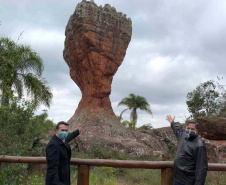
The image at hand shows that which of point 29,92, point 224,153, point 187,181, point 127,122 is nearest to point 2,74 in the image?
point 187,181

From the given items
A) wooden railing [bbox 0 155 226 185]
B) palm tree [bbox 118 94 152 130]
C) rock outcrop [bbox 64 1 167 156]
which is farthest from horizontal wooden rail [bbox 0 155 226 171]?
palm tree [bbox 118 94 152 130]

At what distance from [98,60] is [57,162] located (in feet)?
60.2

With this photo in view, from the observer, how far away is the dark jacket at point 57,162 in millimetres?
3809

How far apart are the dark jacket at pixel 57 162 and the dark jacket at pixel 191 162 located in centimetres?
137

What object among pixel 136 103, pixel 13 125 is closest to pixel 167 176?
pixel 13 125

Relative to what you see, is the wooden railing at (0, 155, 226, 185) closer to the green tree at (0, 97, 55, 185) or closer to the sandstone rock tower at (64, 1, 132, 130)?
the green tree at (0, 97, 55, 185)

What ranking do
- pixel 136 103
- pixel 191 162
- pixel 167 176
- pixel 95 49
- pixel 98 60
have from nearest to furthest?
pixel 191 162
pixel 167 176
pixel 95 49
pixel 98 60
pixel 136 103

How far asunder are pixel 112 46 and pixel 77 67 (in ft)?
10.0

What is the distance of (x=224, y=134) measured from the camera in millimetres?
13211

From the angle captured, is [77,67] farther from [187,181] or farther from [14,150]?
[187,181]

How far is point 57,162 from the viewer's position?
385cm

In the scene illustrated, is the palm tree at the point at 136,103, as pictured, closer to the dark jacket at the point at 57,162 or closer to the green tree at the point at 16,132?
the green tree at the point at 16,132

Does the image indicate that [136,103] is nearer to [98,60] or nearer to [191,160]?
[98,60]

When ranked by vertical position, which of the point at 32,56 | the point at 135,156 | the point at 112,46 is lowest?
the point at 135,156
